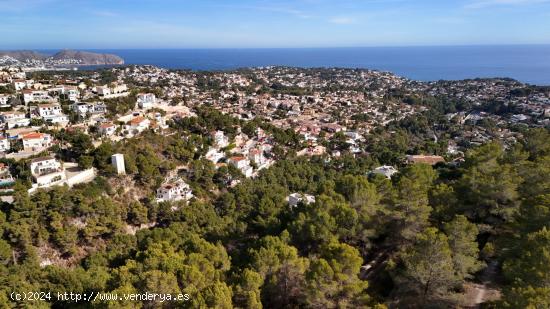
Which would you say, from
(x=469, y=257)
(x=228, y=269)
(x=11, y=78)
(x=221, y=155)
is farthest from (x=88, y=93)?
(x=469, y=257)

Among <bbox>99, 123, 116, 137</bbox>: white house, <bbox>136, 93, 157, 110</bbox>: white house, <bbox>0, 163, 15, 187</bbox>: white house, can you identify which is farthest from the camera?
<bbox>136, 93, 157, 110</bbox>: white house

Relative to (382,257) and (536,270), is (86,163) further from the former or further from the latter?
(536,270)

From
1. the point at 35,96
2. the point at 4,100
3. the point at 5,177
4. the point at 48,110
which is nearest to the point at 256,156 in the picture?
the point at 48,110

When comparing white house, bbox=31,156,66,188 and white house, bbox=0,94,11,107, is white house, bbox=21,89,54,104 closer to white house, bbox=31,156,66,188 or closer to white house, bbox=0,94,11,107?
white house, bbox=0,94,11,107

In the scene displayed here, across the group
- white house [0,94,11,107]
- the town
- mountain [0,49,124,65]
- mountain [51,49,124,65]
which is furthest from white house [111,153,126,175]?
mountain [51,49,124,65]

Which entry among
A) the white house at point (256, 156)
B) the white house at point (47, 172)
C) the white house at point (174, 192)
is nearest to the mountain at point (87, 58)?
the white house at point (256, 156)

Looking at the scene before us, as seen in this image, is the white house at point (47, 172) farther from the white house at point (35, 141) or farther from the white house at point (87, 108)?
the white house at point (87, 108)

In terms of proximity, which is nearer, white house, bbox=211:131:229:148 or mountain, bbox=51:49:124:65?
white house, bbox=211:131:229:148
